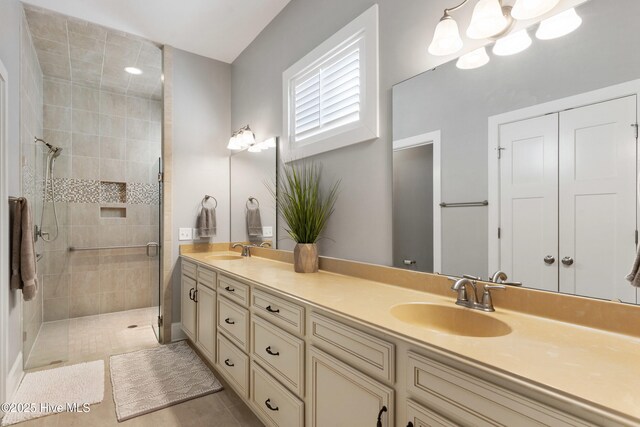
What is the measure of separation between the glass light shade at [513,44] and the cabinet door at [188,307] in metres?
2.51

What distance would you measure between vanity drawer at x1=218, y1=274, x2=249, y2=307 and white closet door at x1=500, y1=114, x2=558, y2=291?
1290 mm

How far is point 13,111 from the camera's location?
2.17 metres

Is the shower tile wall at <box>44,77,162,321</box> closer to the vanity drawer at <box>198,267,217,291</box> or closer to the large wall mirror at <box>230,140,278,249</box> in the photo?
the large wall mirror at <box>230,140,278,249</box>

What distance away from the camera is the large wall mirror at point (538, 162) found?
0.97 metres

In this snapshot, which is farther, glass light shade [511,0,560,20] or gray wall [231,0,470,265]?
gray wall [231,0,470,265]

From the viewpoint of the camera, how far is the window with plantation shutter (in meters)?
1.81

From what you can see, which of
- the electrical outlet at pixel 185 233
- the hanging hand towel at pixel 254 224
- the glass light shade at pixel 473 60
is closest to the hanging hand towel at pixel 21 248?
the electrical outlet at pixel 185 233

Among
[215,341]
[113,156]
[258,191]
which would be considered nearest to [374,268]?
[215,341]

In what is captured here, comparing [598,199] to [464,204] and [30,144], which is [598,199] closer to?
[464,204]

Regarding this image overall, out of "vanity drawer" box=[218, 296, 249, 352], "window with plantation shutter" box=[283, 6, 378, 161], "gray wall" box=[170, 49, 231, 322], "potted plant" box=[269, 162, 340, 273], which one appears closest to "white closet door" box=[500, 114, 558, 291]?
"window with plantation shutter" box=[283, 6, 378, 161]

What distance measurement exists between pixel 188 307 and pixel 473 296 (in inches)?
92.3

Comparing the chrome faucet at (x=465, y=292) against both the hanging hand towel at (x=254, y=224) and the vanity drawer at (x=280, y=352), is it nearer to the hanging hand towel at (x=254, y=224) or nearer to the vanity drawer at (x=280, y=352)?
the vanity drawer at (x=280, y=352)

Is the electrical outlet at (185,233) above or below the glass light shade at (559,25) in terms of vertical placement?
below

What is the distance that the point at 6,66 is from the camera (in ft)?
6.68
